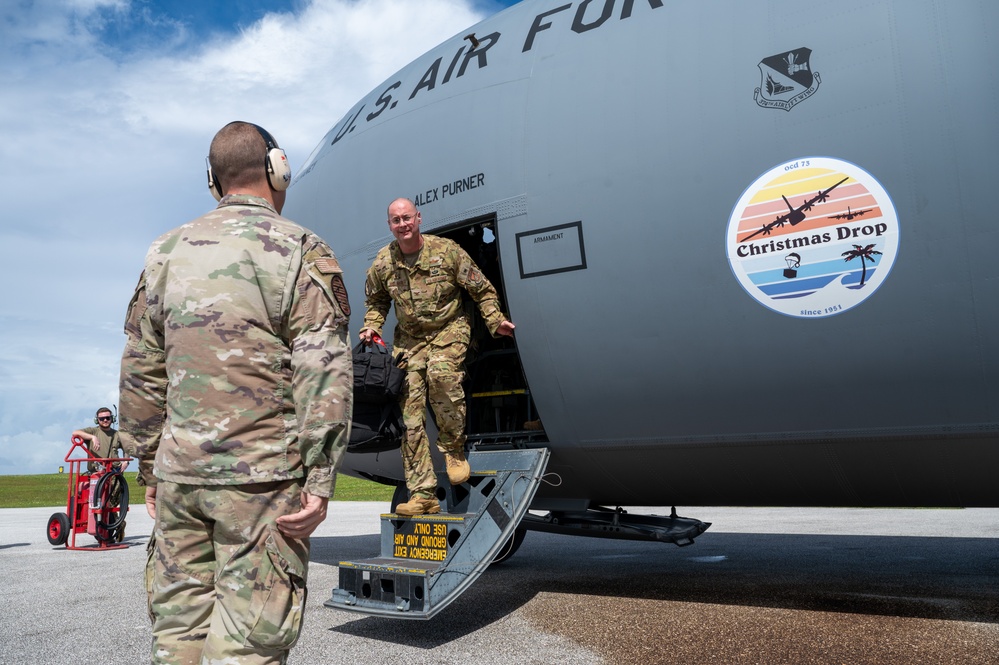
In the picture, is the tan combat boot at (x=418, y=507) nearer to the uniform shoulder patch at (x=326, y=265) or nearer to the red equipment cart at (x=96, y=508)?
the uniform shoulder patch at (x=326, y=265)

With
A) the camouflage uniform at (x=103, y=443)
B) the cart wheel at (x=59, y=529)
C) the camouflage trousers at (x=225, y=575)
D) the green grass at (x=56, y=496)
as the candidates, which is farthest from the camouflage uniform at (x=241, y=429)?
the green grass at (x=56, y=496)

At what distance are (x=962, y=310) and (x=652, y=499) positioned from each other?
2611mm

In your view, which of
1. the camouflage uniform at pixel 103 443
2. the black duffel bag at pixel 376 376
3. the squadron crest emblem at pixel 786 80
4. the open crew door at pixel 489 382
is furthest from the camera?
the camouflage uniform at pixel 103 443

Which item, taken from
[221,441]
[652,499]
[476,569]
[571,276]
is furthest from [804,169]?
[221,441]

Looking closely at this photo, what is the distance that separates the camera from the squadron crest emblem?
469 centimetres

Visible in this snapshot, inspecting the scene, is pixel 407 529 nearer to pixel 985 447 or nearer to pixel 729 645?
pixel 729 645

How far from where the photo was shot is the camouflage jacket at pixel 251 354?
8.46 feet

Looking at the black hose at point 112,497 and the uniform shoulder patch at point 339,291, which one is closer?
the uniform shoulder patch at point 339,291

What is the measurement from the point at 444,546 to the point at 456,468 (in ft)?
2.09

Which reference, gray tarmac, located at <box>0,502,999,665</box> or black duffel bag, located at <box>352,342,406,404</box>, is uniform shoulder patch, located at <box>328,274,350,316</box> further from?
black duffel bag, located at <box>352,342,406,404</box>

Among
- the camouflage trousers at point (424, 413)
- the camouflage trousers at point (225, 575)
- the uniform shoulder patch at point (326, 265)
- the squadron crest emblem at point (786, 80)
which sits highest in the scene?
the squadron crest emblem at point (786, 80)

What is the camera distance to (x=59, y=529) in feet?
37.6

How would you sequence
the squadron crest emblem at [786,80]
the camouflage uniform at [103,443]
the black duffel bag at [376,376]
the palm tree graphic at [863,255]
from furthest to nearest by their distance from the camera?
the camouflage uniform at [103,443] < the black duffel bag at [376,376] < the squadron crest emblem at [786,80] < the palm tree graphic at [863,255]

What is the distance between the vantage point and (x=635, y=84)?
5.21 metres
